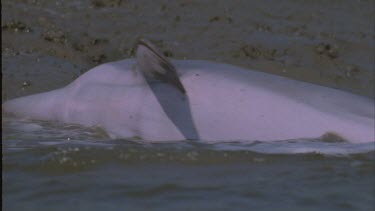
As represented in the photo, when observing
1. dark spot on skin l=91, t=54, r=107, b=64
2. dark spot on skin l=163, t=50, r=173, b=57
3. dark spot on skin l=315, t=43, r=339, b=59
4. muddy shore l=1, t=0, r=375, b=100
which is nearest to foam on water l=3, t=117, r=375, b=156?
muddy shore l=1, t=0, r=375, b=100

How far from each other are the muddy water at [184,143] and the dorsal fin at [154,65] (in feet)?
1.15

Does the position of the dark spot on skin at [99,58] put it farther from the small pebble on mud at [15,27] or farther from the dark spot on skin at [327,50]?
the dark spot on skin at [327,50]

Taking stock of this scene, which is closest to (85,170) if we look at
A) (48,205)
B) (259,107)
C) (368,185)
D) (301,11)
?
(48,205)

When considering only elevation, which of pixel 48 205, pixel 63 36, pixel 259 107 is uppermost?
pixel 63 36

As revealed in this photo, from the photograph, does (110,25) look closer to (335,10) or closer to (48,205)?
(335,10)

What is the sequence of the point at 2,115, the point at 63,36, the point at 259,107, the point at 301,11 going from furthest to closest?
the point at 301,11 < the point at 63,36 < the point at 2,115 < the point at 259,107

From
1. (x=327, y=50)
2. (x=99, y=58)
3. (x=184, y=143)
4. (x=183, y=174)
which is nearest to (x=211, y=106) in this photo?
(x=184, y=143)

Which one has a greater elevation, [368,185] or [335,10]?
[335,10]

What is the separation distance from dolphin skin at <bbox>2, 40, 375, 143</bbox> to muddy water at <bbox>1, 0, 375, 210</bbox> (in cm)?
8

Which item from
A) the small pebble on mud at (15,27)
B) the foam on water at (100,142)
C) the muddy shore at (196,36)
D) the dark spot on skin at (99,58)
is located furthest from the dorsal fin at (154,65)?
the small pebble on mud at (15,27)

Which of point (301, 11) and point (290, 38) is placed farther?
point (301, 11)

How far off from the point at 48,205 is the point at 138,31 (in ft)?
14.2

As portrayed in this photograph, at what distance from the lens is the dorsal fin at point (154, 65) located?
4.66 metres

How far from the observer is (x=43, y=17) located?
8219 mm
